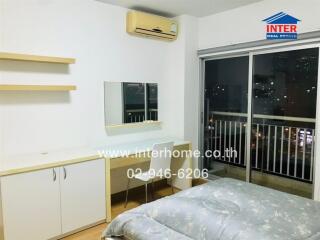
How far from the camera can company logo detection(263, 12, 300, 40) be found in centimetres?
295

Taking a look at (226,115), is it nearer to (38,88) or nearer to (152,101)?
(152,101)

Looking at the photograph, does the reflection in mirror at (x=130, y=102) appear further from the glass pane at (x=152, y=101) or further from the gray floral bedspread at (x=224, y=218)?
the gray floral bedspread at (x=224, y=218)

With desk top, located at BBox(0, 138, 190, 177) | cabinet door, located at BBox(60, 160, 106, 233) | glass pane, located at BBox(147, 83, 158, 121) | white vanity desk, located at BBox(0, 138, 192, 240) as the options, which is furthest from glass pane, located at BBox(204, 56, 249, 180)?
cabinet door, located at BBox(60, 160, 106, 233)

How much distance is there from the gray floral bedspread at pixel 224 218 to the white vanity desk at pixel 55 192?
81 cm

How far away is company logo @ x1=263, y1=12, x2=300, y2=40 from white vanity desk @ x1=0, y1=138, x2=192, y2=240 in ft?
6.99

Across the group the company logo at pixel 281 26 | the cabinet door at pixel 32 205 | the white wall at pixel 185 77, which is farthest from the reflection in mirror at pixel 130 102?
the company logo at pixel 281 26

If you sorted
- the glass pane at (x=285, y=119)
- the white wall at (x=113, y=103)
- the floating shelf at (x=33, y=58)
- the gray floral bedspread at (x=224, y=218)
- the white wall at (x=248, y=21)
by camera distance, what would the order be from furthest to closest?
the white wall at (x=113, y=103) → the glass pane at (x=285, y=119) → the white wall at (x=248, y=21) → the floating shelf at (x=33, y=58) → the gray floral bedspread at (x=224, y=218)

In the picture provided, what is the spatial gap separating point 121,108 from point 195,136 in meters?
1.27

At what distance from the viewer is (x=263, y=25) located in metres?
3.20

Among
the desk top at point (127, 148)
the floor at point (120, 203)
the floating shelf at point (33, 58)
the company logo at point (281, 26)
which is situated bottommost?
the floor at point (120, 203)

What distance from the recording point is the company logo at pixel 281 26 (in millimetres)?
2951

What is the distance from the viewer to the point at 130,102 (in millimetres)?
3570

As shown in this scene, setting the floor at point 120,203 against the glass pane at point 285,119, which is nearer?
the floor at point 120,203

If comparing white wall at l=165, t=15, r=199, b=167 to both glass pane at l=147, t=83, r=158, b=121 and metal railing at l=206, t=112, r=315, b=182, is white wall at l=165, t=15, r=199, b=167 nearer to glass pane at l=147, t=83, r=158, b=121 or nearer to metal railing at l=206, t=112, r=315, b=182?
glass pane at l=147, t=83, r=158, b=121
